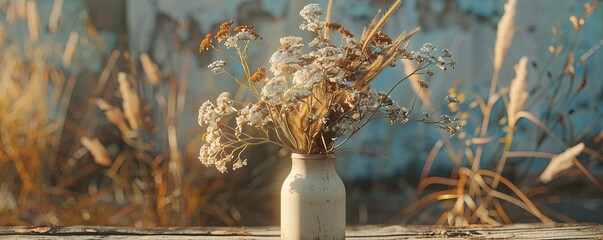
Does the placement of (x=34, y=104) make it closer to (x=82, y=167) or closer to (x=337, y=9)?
(x=82, y=167)

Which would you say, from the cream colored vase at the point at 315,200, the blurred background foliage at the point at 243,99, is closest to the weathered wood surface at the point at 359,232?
the cream colored vase at the point at 315,200

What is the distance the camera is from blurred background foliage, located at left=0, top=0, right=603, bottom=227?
2711 millimetres

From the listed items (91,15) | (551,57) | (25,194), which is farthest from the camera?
(91,15)

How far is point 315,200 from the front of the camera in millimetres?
1383

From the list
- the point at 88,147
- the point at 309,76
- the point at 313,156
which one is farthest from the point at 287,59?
the point at 88,147

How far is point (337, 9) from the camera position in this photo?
286cm

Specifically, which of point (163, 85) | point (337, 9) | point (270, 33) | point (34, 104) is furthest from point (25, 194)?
point (337, 9)

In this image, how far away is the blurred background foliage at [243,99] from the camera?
2.71m

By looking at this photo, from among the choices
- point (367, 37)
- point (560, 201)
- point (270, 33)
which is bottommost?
point (560, 201)

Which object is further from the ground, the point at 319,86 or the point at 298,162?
the point at 319,86

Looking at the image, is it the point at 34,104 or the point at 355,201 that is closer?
the point at 34,104

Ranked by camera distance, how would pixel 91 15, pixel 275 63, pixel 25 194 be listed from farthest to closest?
pixel 91 15, pixel 25 194, pixel 275 63

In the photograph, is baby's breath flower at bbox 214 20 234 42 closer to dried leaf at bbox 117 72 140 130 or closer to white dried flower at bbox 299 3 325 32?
white dried flower at bbox 299 3 325 32

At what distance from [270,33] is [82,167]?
82 centimetres
